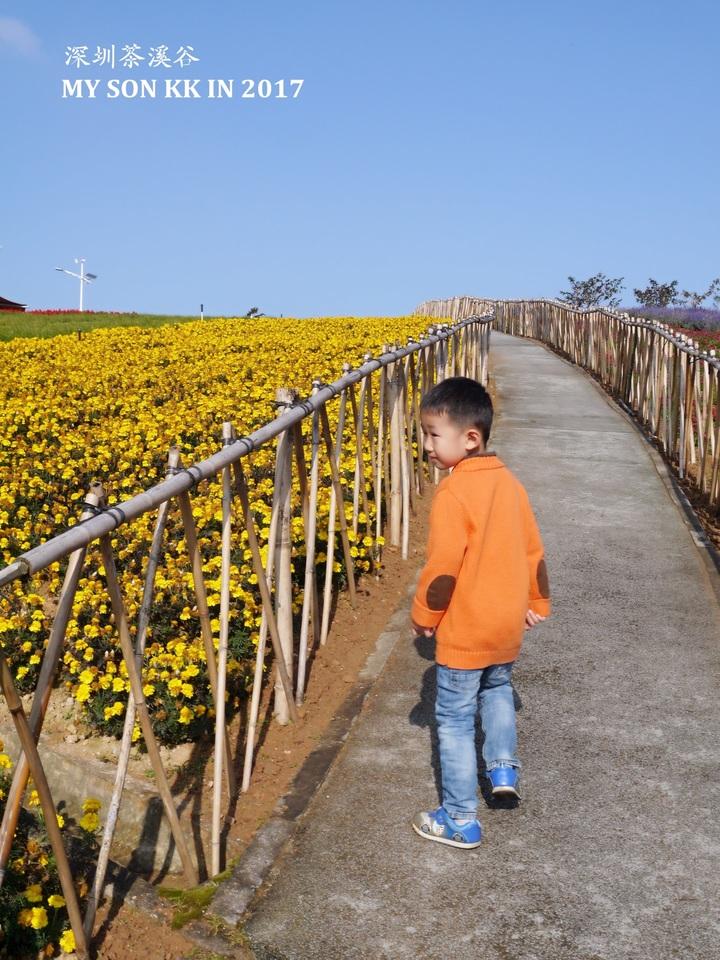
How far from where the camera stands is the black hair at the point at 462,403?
3379mm

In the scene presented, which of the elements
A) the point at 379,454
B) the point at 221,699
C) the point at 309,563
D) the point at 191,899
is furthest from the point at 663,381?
the point at 191,899

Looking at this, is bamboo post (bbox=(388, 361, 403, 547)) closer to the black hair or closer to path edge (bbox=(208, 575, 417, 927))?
path edge (bbox=(208, 575, 417, 927))

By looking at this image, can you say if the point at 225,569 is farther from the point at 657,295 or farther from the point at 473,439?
the point at 657,295

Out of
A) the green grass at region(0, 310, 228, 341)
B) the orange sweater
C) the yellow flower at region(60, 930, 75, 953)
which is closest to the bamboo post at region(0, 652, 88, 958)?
the yellow flower at region(60, 930, 75, 953)

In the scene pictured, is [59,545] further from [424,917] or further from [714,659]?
[714,659]

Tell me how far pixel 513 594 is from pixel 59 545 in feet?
5.22

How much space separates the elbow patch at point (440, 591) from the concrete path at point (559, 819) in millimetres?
853

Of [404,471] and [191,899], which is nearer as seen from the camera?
[191,899]

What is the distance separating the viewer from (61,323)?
1107 inches

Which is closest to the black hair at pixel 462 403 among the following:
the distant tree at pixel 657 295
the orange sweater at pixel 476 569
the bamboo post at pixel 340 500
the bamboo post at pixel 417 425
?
the orange sweater at pixel 476 569

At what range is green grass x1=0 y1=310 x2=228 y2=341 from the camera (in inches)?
A: 950

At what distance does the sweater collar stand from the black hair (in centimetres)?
9

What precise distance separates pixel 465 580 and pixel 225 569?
0.91 meters

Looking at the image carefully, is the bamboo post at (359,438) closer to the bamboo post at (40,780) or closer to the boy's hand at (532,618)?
the boy's hand at (532,618)
